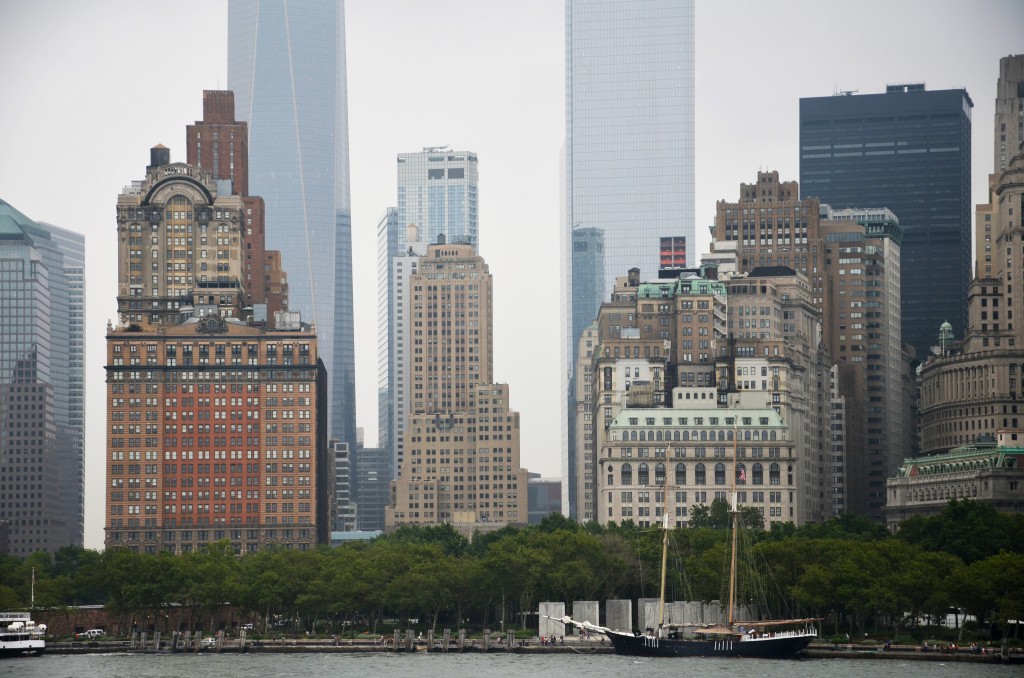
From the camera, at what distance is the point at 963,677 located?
193 meters

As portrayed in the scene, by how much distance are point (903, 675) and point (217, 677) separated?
71559 millimetres

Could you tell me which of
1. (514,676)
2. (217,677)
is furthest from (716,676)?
(217,677)

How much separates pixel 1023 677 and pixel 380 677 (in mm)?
65735

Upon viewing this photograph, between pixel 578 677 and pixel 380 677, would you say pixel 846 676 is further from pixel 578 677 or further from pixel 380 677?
pixel 380 677

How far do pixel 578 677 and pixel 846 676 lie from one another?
27709mm

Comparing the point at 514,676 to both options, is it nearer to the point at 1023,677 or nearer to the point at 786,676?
the point at 786,676

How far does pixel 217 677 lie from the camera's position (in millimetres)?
199750

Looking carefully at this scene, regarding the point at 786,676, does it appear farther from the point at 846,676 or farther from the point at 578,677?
the point at 578,677

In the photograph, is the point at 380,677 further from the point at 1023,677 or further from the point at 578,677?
the point at 1023,677

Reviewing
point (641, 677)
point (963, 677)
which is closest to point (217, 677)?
point (641, 677)

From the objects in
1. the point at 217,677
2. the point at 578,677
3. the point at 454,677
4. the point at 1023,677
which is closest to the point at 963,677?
the point at 1023,677

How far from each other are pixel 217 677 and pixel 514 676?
31.3 m

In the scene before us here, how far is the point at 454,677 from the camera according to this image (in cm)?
19975

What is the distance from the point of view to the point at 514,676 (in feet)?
654
